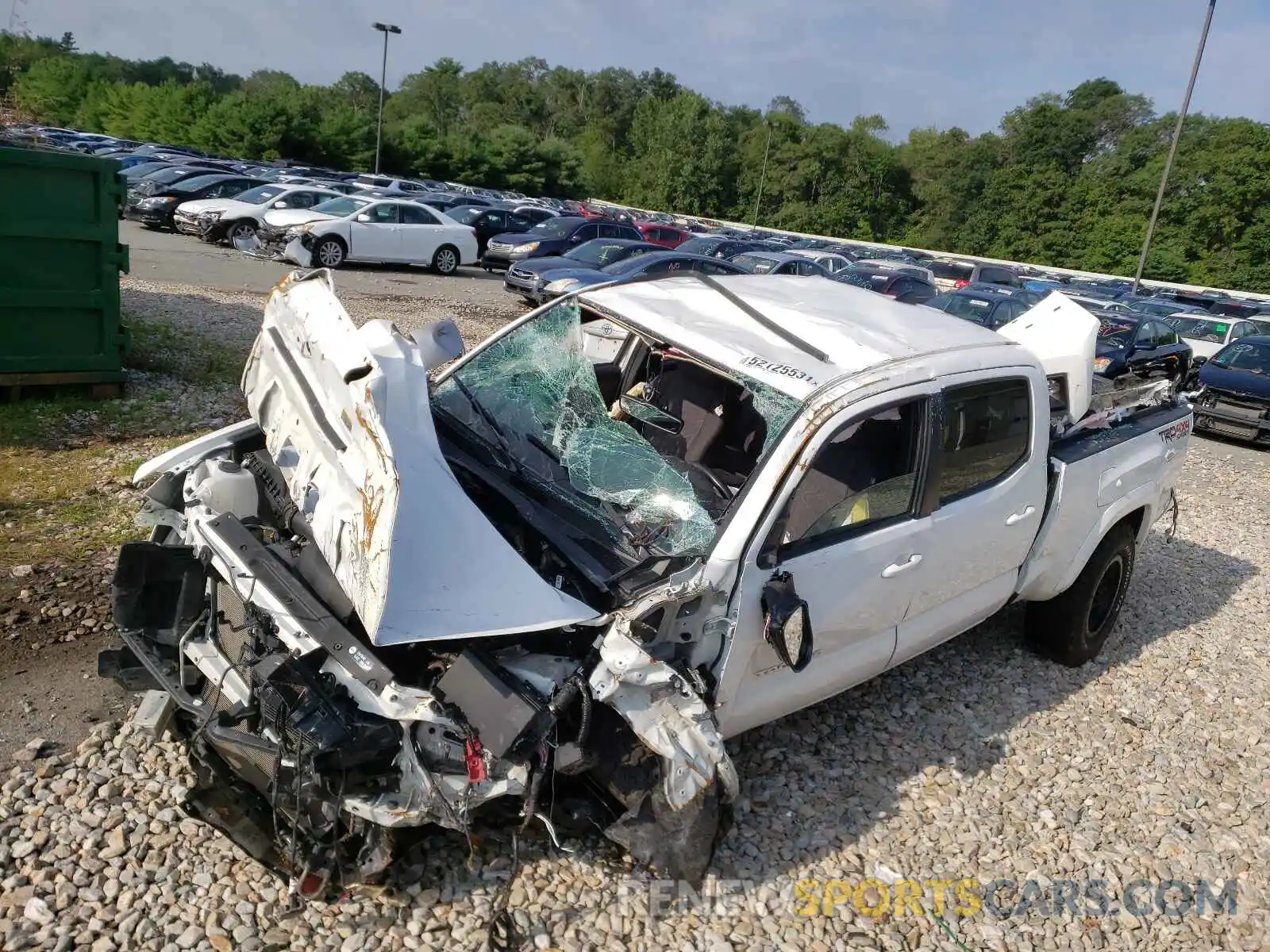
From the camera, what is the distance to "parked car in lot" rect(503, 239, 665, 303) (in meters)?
16.6

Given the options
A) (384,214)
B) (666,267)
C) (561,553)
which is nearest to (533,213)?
(384,214)

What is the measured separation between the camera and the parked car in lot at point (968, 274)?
26427 mm

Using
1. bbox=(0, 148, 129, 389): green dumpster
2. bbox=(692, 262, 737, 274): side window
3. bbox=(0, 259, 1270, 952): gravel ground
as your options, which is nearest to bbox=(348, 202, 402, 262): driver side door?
bbox=(692, 262, 737, 274): side window

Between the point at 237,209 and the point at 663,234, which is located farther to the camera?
the point at 663,234

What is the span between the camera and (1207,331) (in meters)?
19.1

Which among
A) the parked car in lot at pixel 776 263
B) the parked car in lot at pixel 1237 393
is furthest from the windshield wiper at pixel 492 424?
the parked car in lot at pixel 776 263

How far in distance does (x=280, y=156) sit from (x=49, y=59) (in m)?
23.4

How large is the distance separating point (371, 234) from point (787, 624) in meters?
17.6

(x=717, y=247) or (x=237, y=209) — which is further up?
(x=717, y=247)

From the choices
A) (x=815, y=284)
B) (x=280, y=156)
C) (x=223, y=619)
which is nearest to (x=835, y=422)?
(x=815, y=284)

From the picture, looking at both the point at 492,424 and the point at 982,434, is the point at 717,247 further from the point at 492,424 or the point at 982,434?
the point at 492,424

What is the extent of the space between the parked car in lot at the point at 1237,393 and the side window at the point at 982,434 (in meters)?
9.81

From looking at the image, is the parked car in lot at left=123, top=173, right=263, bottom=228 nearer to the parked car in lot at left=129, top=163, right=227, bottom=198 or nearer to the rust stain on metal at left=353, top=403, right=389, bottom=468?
the parked car in lot at left=129, top=163, right=227, bottom=198

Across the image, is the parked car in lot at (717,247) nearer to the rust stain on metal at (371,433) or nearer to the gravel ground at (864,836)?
the gravel ground at (864,836)
